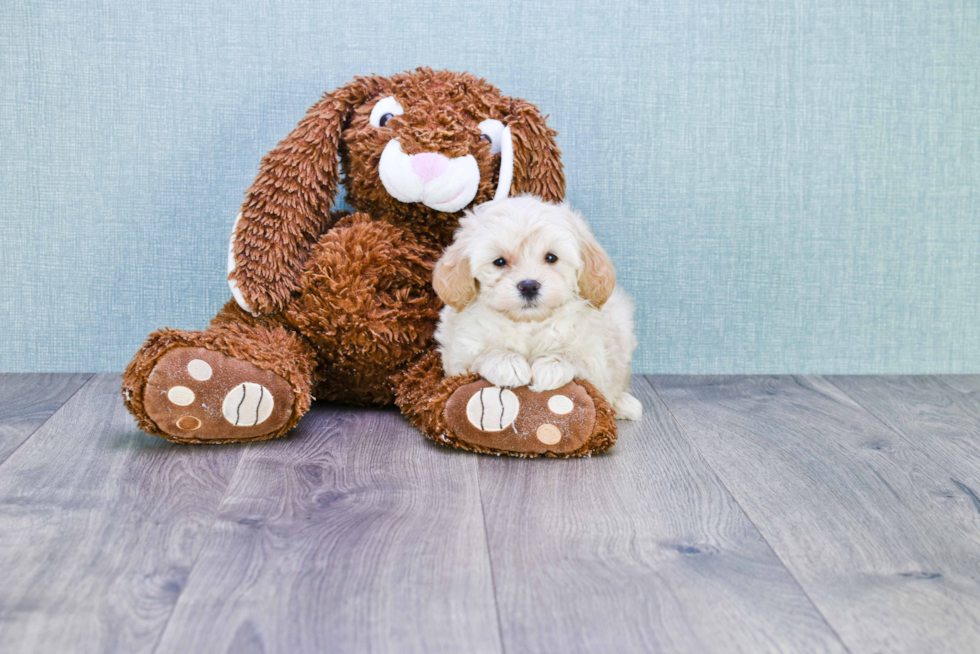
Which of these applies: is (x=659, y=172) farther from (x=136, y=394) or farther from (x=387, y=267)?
(x=136, y=394)

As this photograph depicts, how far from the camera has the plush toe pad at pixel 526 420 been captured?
1.38 m

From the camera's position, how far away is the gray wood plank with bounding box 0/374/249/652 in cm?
88

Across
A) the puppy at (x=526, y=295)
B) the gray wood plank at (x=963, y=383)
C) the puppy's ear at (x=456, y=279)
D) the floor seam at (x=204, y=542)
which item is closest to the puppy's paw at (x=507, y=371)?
the puppy at (x=526, y=295)

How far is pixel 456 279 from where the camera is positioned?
1416 mm

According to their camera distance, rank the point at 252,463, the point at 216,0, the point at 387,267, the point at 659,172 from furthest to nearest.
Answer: the point at 659,172 < the point at 216,0 < the point at 387,267 < the point at 252,463

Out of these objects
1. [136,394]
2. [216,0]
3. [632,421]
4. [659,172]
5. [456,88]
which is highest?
[216,0]

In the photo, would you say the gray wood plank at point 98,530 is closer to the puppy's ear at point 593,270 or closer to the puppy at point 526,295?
the puppy at point 526,295

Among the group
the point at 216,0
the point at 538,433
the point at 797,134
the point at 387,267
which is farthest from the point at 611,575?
the point at 216,0

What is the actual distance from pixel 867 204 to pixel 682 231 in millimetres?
424

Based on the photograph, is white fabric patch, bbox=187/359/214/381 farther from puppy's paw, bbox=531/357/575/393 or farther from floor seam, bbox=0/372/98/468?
puppy's paw, bbox=531/357/575/393

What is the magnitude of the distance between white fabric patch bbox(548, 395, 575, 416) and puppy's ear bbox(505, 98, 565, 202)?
0.42 metres

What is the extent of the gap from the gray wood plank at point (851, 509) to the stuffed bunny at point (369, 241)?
282mm

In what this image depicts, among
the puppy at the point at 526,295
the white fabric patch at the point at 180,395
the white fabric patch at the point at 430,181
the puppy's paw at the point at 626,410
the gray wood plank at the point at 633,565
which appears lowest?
the puppy's paw at the point at 626,410

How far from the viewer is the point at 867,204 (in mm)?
2004
